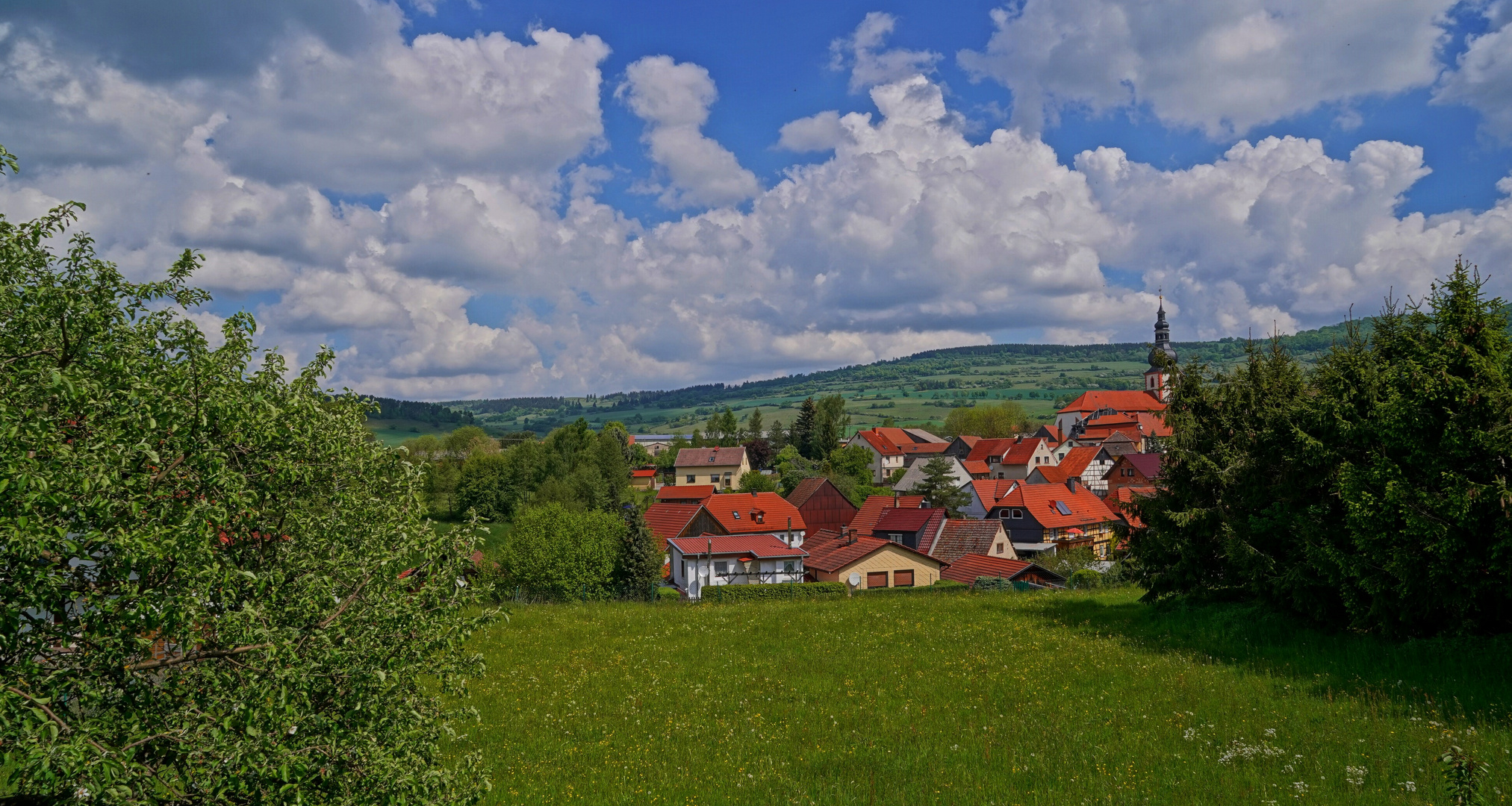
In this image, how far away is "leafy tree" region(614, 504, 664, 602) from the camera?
56312 mm

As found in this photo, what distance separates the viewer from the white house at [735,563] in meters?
59.8

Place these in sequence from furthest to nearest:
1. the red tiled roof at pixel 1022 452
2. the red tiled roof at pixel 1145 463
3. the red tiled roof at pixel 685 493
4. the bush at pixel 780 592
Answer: the red tiled roof at pixel 1022 452 → the red tiled roof at pixel 685 493 → the red tiled roof at pixel 1145 463 → the bush at pixel 780 592

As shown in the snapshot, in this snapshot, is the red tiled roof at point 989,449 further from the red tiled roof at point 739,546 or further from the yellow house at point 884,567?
the yellow house at point 884,567

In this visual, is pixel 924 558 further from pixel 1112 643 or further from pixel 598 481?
pixel 598 481

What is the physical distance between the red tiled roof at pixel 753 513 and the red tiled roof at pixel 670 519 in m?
2.29

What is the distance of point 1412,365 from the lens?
1471cm

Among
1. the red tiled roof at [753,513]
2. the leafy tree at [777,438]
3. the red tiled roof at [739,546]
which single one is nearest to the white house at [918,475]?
the red tiled roof at [753,513]

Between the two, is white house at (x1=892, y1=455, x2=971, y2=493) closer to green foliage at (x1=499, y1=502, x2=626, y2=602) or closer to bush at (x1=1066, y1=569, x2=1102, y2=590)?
green foliage at (x1=499, y1=502, x2=626, y2=602)

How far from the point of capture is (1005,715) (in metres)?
13.6

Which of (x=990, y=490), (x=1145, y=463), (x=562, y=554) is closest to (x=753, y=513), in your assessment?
(x=562, y=554)

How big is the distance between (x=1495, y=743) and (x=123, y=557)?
15.8m

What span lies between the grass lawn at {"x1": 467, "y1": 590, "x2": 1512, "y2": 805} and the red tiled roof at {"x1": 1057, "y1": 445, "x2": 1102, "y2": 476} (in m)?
89.7

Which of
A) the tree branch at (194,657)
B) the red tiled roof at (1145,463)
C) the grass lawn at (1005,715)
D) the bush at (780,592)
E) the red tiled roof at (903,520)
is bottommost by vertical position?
the red tiled roof at (903,520)

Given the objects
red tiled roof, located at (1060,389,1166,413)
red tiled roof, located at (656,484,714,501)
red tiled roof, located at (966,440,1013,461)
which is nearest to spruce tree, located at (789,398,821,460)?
red tiled roof, located at (966,440,1013,461)
